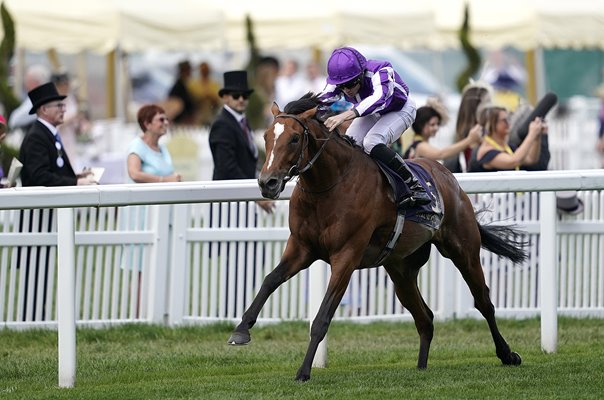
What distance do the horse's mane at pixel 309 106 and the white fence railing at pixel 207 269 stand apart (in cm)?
214

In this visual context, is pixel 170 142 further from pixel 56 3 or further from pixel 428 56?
pixel 428 56

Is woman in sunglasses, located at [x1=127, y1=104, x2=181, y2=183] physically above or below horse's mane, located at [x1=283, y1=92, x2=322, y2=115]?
below

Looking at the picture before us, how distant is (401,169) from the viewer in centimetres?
834

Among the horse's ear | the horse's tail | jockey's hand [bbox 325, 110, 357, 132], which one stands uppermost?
the horse's ear

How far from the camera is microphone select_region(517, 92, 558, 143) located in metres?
11.8

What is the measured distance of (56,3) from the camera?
19734mm

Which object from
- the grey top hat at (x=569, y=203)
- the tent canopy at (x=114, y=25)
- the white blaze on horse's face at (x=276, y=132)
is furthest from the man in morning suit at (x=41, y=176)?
the tent canopy at (x=114, y=25)

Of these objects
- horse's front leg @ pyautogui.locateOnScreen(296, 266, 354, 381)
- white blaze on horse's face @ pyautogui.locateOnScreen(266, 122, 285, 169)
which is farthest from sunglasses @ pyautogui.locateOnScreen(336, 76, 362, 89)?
horse's front leg @ pyautogui.locateOnScreen(296, 266, 354, 381)

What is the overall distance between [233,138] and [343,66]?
130 inches

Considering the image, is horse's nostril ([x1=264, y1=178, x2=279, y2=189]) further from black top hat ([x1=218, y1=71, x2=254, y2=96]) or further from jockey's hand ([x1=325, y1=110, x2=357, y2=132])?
black top hat ([x1=218, y1=71, x2=254, y2=96])

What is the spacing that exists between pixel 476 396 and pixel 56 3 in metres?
13.7

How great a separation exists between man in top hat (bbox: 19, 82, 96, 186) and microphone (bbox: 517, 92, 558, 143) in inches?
154

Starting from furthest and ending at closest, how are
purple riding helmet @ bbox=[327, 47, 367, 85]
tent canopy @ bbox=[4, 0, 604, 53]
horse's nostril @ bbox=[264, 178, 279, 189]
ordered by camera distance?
tent canopy @ bbox=[4, 0, 604, 53]
purple riding helmet @ bbox=[327, 47, 367, 85]
horse's nostril @ bbox=[264, 178, 279, 189]

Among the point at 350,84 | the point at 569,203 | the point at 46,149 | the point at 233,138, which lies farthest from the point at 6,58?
the point at 350,84
